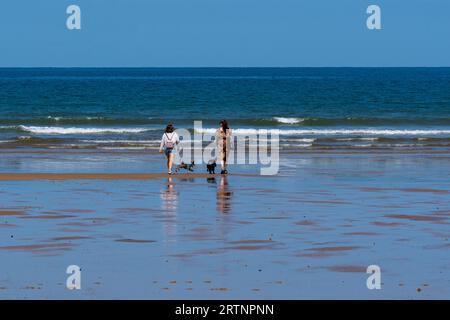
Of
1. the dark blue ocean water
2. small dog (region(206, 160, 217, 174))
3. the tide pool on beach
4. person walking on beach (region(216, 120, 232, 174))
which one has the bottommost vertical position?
the tide pool on beach

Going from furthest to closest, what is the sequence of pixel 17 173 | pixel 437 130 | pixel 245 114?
pixel 245 114 → pixel 437 130 → pixel 17 173

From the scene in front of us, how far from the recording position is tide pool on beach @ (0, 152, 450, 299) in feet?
44.1

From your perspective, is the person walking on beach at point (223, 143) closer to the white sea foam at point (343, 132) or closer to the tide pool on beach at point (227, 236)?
the tide pool on beach at point (227, 236)

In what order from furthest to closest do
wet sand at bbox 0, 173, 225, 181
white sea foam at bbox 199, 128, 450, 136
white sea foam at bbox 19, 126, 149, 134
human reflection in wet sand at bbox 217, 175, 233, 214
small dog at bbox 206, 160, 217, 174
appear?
1. white sea foam at bbox 19, 126, 149, 134
2. white sea foam at bbox 199, 128, 450, 136
3. small dog at bbox 206, 160, 217, 174
4. wet sand at bbox 0, 173, 225, 181
5. human reflection in wet sand at bbox 217, 175, 233, 214

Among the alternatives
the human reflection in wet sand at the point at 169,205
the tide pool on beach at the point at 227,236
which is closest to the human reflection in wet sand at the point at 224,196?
the tide pool on beach at the point at 227,236

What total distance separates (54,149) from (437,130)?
26.5 metres

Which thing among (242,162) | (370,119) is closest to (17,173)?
(242,162)

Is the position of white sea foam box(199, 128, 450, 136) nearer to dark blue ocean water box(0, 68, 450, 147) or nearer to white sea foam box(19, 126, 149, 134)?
dark blue ocean water box(0, 68, 450, 147)

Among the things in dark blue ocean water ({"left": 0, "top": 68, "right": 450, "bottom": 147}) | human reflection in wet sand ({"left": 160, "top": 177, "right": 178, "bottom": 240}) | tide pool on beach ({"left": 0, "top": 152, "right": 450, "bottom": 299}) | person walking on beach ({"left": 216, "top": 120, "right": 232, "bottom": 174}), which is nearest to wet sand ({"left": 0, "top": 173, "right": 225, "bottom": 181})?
tide pool on beach ({"left": 0, "top": 152, "right": 450, "bottom": 299})

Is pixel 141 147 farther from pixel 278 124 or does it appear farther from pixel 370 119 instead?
pixel 370 119

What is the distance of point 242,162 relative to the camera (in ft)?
116

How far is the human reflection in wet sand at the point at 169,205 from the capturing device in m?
18.1

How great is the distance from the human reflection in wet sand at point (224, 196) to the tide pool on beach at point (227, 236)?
0.08 ft

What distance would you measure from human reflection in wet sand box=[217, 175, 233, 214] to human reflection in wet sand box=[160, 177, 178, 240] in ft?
3.14
